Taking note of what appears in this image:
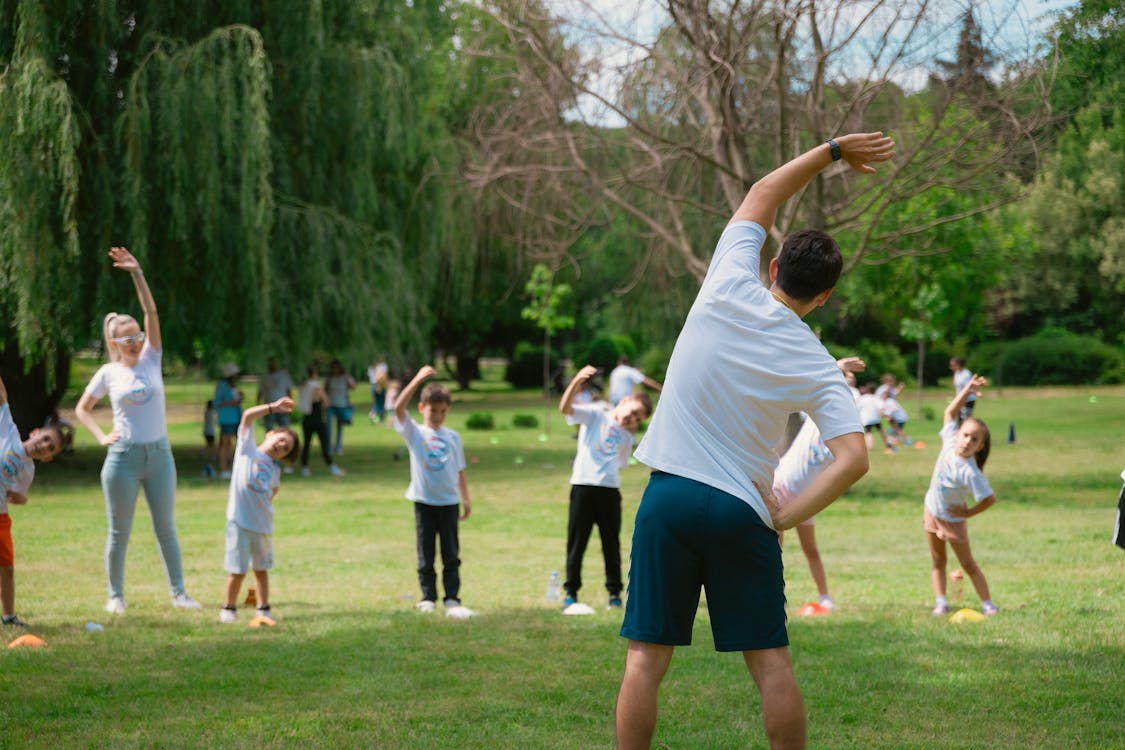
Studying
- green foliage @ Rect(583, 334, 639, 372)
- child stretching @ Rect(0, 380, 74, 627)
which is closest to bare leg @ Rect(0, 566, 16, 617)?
child stretching @ Rect(0, 380, 74, 627)

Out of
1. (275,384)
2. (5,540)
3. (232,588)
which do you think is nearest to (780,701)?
(232,588)

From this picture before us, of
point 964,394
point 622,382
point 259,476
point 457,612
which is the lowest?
point 457,612

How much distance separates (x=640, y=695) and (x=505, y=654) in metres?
3.09

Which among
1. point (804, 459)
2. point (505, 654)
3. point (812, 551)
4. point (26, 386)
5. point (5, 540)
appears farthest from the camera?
point (26, 386)

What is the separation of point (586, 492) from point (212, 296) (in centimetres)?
1047

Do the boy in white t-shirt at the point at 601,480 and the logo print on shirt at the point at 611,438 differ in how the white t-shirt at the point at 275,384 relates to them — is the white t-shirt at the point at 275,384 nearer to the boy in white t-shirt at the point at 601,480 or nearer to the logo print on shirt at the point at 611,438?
the boy in white t-shirt at the point at 601,480

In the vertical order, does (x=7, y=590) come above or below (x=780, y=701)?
below

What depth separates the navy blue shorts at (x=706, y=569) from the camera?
360cm

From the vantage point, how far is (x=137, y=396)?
7.80 m

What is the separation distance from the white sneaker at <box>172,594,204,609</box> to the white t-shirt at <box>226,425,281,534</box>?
820 mm

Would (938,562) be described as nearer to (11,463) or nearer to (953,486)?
(953,486)

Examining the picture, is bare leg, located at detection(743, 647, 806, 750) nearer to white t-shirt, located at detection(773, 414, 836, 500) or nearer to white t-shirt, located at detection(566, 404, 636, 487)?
white t-shirt, located at detection(773, 414, 836, 500)

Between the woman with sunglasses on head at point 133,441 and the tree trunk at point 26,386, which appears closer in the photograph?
the woman with sunglasses on head at point 133,441

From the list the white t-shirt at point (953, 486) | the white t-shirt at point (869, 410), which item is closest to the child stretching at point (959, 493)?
the white t-shirt at point (953, 486)
